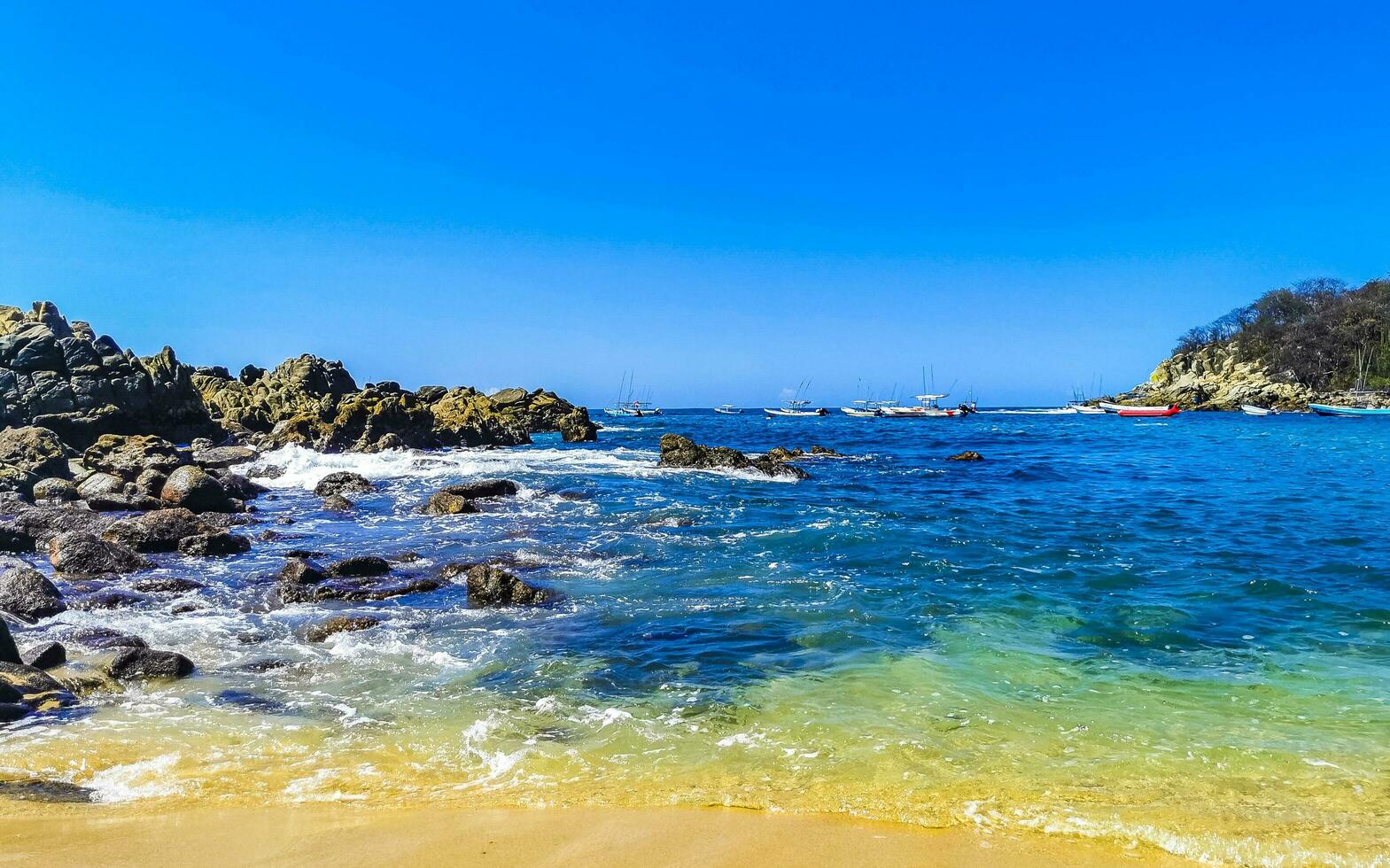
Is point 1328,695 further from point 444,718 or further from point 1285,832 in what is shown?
point 444,718

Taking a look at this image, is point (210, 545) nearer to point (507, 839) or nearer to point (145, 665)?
point (145, 665)

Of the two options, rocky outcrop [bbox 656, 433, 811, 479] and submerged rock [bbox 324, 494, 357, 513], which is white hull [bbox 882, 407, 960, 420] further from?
submerged rock [bbox 324, 494, 357, 513]

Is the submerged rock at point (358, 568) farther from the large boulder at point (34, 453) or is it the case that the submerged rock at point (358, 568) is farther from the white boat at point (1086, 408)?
the white boat at point (1086, 408)

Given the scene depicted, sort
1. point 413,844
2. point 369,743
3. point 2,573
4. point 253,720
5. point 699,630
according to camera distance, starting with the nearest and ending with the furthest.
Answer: point 413,844, point 369,743, point 253,720, point 699,630, point 2,573

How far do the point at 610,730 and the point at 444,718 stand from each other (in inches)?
66.8

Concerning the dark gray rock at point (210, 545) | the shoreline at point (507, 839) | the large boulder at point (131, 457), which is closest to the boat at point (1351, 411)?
the shoreline at point (507, 839)

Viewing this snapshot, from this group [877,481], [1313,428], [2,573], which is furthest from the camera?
[1313,428]

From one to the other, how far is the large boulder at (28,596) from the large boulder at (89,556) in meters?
2.20

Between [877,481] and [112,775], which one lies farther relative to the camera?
[877,481]

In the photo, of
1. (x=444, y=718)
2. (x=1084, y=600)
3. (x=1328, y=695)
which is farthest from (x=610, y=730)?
(x=1084, y=600)

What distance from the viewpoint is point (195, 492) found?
21.0 m

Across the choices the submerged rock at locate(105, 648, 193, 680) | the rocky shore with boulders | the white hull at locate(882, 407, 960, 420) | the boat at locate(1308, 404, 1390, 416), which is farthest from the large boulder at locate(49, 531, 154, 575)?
the white hull at locate(882, 407, 960, 420)

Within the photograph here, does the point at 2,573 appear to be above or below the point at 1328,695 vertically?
above

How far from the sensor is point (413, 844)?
5.07m
